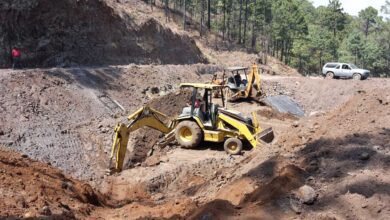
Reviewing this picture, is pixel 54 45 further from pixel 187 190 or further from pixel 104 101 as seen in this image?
pixel 187 190

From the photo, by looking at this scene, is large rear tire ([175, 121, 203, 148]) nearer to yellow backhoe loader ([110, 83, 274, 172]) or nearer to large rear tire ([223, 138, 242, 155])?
yellow backhoe loader ([110, 83, 274, 172])

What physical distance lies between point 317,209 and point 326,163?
1.97m

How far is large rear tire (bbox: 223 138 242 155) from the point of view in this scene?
1401cm

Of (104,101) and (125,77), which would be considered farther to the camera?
(125,77)

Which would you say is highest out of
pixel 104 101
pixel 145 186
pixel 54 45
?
pixel 54 45

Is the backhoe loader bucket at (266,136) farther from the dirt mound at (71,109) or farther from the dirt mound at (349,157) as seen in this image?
the dirt mound at (71,109)

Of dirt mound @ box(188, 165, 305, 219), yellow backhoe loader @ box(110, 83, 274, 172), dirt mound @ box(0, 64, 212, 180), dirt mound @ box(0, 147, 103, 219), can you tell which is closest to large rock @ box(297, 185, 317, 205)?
dirt mound @ box(188, 165, 305, 219)

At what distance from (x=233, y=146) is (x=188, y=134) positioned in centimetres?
165

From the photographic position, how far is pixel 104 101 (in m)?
20.4

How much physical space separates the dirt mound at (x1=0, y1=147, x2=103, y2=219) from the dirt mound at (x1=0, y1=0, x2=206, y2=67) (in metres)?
14.6

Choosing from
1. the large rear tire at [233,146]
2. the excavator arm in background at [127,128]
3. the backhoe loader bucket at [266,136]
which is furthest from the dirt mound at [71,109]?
the backhoe loader bucket at [266,136]

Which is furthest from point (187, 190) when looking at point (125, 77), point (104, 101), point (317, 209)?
point (125, 77)

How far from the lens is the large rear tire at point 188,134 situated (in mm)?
14375

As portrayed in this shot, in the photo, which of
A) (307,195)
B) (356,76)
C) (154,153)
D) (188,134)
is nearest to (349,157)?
(307,195)
